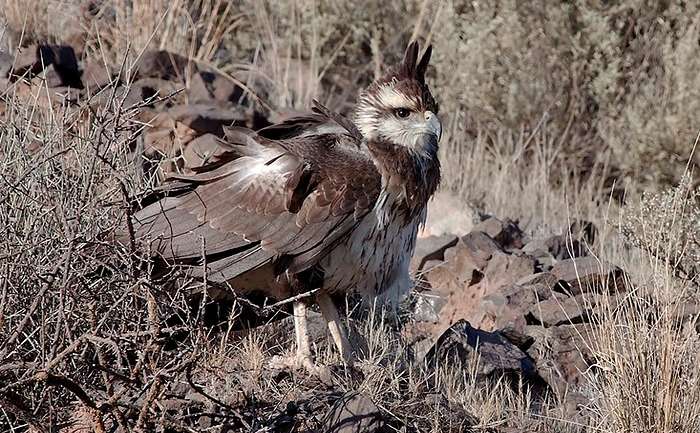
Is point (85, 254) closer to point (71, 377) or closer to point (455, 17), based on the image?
point (71, 377)

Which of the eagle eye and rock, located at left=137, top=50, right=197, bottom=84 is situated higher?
the eagle eye

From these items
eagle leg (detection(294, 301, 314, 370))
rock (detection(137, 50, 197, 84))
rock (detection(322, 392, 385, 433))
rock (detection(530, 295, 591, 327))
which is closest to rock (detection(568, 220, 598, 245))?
rock (detection(530, 295, 591, 327))

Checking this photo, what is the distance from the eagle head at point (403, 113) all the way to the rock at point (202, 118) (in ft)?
7.97

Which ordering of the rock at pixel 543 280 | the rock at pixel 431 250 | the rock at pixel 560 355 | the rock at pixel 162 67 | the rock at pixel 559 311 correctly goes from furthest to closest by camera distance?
the rock at pixel 162 67 → the rock at pixel 431 250 → the rock at pixel 543 280 → the rock at pixel 559 311 → the rock at pixel 560 355

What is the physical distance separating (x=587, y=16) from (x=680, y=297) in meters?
5.93

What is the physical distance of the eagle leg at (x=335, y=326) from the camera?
5.60m

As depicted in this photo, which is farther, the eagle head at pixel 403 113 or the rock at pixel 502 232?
the rock at pixel 502 232

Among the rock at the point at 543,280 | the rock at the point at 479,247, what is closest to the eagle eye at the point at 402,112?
the rock at the point at 543,280

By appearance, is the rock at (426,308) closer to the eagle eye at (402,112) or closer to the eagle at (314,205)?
the eagle at (314,205)

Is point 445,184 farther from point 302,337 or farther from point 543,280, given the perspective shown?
point 302,337

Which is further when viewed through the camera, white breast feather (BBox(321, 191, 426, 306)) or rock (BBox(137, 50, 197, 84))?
rock (BBox(137, 50, 197, 84))

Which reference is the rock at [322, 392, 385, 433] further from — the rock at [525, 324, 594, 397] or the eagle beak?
the rock at [525, 324, 594, 397]

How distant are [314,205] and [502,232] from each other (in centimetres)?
304

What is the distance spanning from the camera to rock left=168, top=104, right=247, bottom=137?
823 cm
